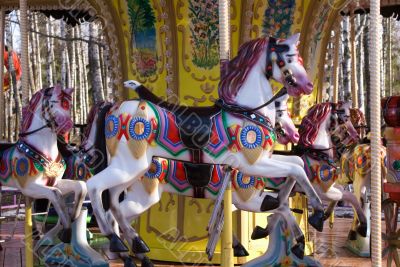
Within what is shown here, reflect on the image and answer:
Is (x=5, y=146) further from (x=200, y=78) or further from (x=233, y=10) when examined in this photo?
(x=233, y=10)

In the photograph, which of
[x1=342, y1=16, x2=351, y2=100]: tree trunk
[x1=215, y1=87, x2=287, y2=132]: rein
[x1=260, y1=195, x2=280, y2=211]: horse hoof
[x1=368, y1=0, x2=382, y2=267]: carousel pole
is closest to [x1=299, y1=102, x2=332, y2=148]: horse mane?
[x1=260, y1=195, x2=280, y2=211]: horse hoof

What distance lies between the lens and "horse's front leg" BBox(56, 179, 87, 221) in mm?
6324

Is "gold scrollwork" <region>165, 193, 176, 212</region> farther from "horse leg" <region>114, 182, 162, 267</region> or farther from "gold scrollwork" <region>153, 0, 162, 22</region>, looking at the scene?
"gold scrollwork" <region>153, 0, 162, 22</region>

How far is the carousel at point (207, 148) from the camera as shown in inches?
199

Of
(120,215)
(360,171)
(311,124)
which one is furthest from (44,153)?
(360,171)

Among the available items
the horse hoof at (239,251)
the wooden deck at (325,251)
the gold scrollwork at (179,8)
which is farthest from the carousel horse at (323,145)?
the gold scrollwork at (179,8)

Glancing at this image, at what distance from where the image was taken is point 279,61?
510 centimetres

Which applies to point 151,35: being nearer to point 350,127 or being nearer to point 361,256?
point 350,127

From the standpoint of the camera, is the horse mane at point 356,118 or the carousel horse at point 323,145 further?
the horse mane at point 356,118

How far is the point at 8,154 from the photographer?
658 centimetres

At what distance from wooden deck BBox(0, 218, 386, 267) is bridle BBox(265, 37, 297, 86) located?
2427mm

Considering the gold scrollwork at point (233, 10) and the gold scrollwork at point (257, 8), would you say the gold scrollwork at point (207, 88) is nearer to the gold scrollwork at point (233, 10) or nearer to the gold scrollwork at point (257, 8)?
the gold scrollwork at point (233, 10)

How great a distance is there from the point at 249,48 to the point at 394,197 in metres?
1.57

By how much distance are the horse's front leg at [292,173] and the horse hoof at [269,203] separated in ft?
1.96
